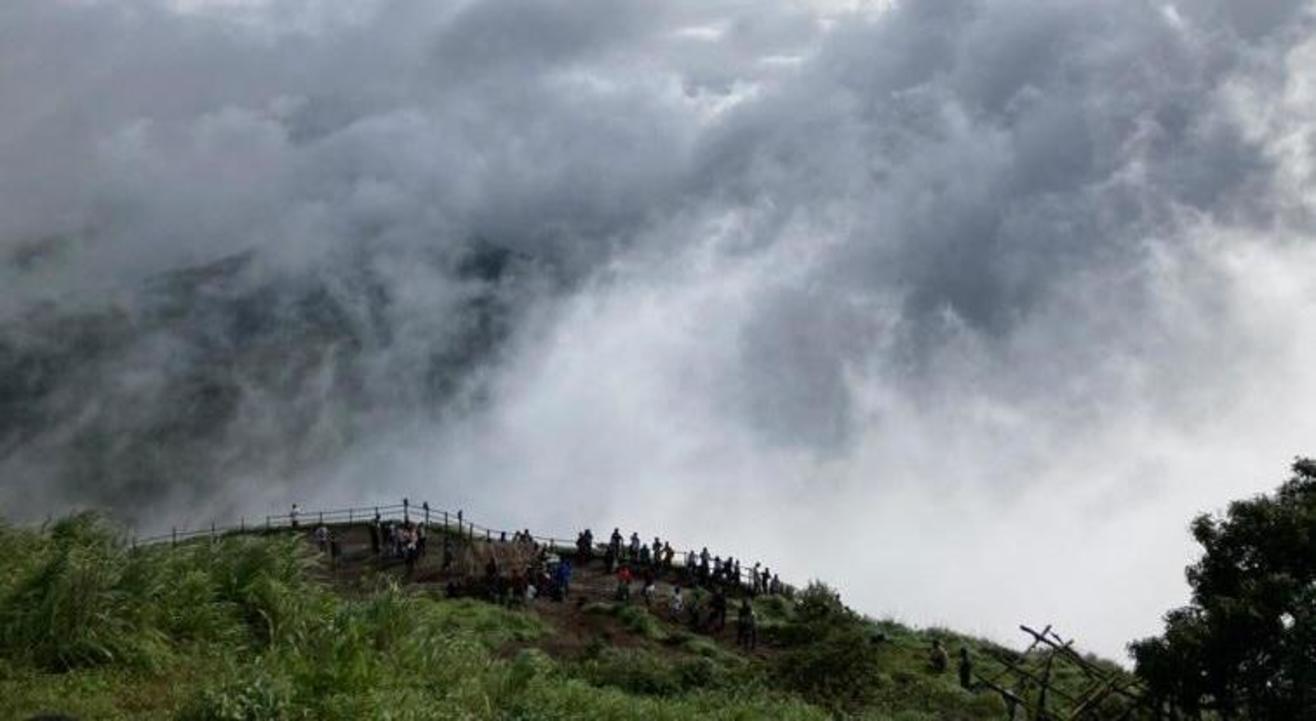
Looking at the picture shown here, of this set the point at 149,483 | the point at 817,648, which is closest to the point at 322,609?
the point at 817,648

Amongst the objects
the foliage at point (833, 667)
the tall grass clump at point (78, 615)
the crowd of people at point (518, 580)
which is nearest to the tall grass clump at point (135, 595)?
the tall grass clump at point (78, 615)

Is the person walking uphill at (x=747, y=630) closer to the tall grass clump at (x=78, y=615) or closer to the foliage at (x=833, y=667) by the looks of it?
the foliage at (x=833, y=667)

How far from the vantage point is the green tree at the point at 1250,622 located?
18172mm

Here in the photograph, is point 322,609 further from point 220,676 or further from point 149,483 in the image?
point 149,483

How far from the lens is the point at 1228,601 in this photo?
1867cm

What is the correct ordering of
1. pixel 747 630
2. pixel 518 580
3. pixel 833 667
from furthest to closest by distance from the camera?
1. pixel 518 580
2. pixel 747 630
3. pixel 833 667

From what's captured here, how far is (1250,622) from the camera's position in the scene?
18.5 m

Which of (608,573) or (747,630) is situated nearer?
(747,630)

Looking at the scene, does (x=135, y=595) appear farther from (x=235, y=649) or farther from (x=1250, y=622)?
(x=1250, y=622)

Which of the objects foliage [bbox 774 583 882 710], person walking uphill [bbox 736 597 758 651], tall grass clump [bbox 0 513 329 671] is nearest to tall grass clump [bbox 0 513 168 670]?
tall grass clump [bbox 0 513 329 671]

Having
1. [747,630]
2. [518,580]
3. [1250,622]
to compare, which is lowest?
[1250,622]

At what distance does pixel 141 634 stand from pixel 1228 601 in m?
15.8

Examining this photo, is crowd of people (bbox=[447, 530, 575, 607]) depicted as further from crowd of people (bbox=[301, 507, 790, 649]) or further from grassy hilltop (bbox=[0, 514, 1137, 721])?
grassy hilltop (bbox=[0, 514, 1137, 721])

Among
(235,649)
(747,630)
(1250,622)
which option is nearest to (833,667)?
(747,630)
